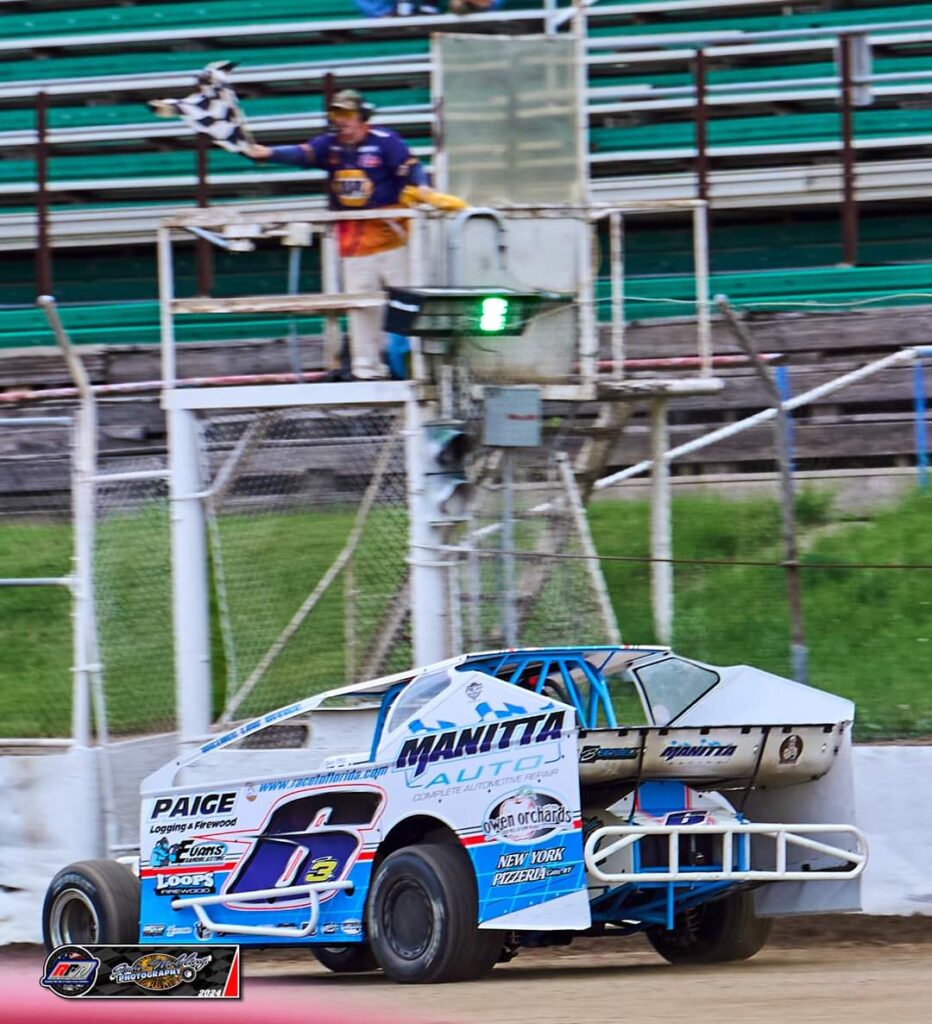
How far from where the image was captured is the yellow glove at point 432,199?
10.8 meters

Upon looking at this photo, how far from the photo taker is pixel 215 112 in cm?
1146

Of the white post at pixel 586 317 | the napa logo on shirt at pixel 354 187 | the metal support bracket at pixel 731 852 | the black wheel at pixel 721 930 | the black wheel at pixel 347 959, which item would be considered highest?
the napa logo on shirt at pixel 354 187

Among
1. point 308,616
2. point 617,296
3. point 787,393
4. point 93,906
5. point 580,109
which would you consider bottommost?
point 93,906

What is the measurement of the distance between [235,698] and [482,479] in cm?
198

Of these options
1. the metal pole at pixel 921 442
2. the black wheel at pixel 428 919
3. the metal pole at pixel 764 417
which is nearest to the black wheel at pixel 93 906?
the black wheel at pixel 428 919

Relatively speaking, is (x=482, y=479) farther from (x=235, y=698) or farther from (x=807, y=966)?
(x=807, y=966)

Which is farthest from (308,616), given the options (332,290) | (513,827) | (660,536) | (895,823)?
(513,827)

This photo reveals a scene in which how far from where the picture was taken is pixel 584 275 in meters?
10.9

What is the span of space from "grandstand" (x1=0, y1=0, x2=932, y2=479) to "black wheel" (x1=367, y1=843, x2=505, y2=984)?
10.1 m

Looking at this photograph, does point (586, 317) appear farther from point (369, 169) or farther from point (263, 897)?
point (263, 897)

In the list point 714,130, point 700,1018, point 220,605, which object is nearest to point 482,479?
point 220,605

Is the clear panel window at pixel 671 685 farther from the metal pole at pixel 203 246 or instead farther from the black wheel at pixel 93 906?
the metal pole at pixel 203 246

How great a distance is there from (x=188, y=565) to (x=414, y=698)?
3.14m

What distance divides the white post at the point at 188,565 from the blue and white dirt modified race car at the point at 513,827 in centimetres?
190
